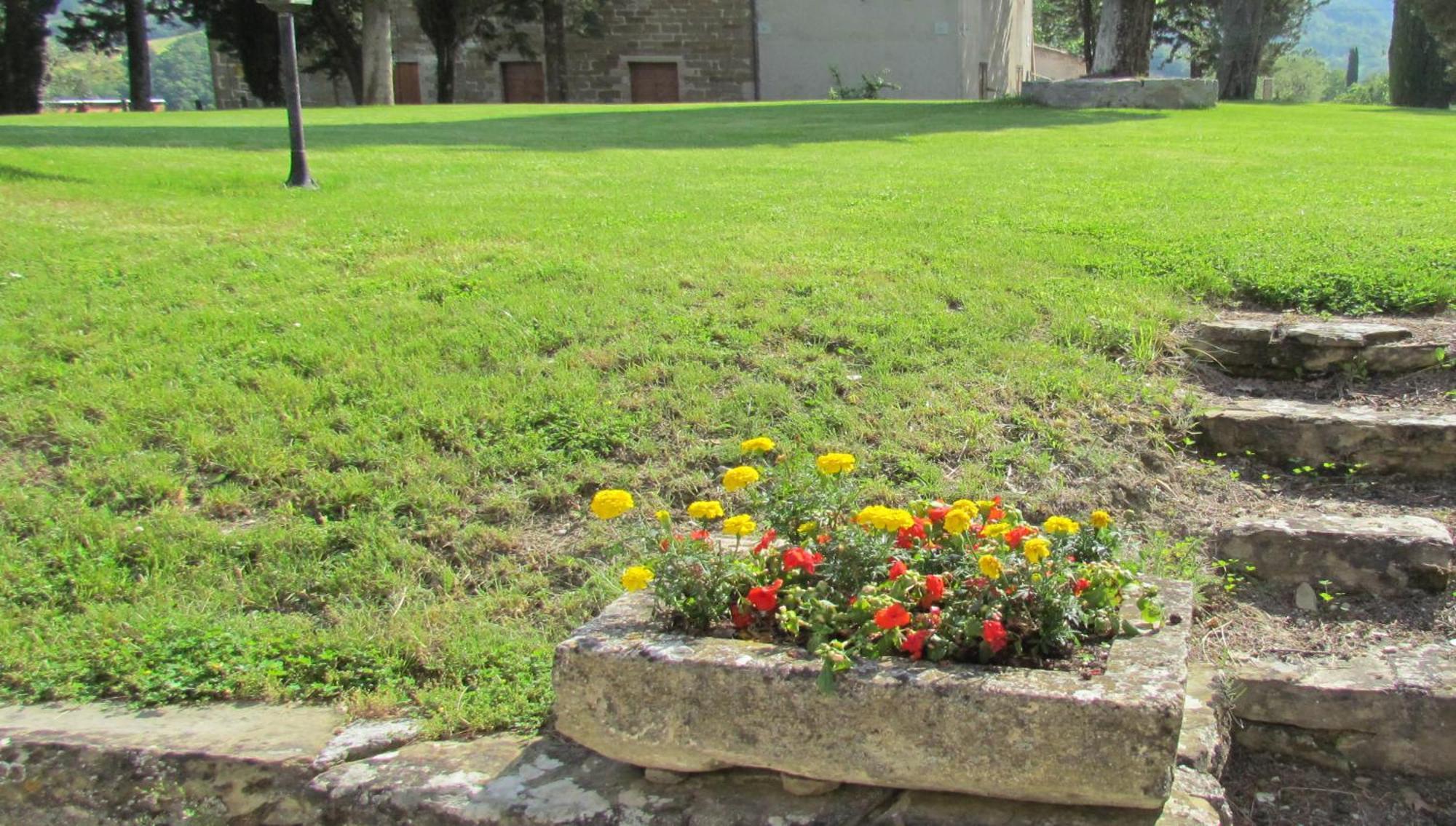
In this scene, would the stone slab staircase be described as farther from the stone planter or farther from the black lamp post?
the black lamp post

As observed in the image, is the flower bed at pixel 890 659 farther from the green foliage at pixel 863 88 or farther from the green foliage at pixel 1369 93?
the green foliage at pixel 1369 93

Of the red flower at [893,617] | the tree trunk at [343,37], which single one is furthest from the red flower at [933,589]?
the tree trunk at [343,37]

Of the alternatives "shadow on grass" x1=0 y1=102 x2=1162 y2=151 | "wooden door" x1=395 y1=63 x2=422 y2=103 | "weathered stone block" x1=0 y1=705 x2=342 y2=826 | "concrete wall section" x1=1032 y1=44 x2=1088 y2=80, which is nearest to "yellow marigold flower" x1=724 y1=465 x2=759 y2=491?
"weathered stone block" x1=0 y1=705 x2=342 y2=826

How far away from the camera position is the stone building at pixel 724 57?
104 ft

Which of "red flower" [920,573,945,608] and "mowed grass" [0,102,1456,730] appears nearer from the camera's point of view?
"red flower" [920,573,945,608]

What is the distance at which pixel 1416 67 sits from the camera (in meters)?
34.0

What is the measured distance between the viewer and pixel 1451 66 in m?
32.9

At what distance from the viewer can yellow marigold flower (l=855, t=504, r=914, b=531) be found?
278 centimetres

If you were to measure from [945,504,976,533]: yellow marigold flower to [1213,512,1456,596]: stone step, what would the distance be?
1497mm

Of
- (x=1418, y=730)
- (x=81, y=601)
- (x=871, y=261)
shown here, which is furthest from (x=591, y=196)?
(x=1418, y=730)

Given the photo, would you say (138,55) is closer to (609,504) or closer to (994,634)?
(609,504)

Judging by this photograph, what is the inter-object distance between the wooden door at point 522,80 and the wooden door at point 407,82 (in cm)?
241

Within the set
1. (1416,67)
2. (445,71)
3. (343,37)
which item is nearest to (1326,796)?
(343,37)

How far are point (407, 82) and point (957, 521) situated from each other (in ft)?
110
